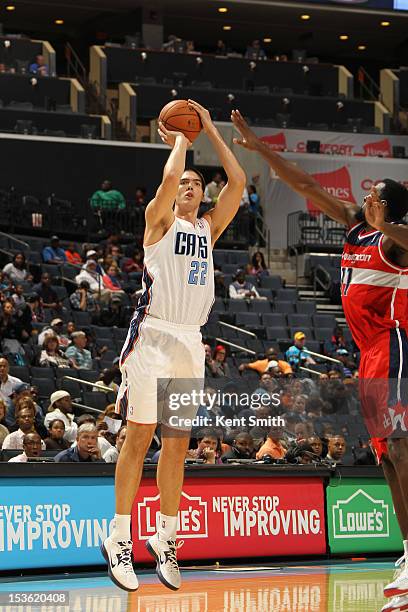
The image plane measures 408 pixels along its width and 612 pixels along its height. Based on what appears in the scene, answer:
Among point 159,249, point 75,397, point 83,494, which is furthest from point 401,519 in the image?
point 75,397

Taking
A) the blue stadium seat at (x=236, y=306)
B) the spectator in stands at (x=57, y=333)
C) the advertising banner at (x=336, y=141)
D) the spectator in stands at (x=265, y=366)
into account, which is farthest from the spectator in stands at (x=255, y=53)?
the spectator in stands at (x=57, y=333)

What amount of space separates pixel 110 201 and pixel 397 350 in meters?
20.1

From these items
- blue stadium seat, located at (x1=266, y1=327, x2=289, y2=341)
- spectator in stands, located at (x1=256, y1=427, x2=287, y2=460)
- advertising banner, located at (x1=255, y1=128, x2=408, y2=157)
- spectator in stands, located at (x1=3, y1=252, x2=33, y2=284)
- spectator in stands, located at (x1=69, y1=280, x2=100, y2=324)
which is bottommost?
spectator in stands, located at (x1=256, y1=427, x2=287, y2=460)

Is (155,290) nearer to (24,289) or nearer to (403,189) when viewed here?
(403,189)

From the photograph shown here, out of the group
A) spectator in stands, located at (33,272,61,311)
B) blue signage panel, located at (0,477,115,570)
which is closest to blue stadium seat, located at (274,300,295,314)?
spectator in stands, located at (33,272,61,311)

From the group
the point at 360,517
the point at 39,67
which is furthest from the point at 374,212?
the point at 39,67

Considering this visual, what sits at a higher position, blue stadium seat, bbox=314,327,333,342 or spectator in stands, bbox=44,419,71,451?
blue stadium seat, bbox=314,327,333,342

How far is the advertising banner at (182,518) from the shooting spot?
35.3 ft

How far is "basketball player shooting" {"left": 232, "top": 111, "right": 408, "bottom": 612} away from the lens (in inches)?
277

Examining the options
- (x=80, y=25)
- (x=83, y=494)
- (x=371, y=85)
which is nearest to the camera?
(x=83, y=494)

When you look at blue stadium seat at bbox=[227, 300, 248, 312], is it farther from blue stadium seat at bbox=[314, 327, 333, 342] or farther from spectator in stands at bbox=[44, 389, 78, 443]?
spectator in stands at bbox=[44, 389, 78, 443]

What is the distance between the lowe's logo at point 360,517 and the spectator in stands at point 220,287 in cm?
1065

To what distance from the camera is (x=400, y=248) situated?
23.2 ft

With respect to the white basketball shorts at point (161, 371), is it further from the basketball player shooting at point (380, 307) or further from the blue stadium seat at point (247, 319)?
the blue stadium seat at point (247, 319)
